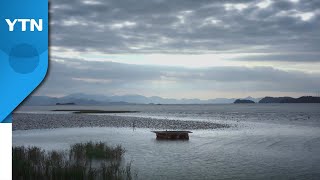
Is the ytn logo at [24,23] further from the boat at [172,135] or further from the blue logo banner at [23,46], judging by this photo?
the boat at [172,135]

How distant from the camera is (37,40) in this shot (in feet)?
7.61

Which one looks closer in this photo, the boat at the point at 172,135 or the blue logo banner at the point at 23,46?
the blue logo banner at the point at 23,46

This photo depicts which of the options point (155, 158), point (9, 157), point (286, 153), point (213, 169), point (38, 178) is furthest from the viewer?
point (286, 153)

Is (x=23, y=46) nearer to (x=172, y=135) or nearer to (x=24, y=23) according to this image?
(x=24, y=23)

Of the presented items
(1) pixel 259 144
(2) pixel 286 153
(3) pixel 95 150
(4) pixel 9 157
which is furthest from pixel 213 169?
(4) pixel 9 157

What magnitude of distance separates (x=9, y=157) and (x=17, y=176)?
16314 mm

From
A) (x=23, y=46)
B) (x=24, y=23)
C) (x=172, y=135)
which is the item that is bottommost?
(x=172, y=135)

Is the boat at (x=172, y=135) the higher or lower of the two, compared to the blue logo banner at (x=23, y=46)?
lower

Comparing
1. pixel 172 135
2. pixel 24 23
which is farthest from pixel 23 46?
pixel 172 135

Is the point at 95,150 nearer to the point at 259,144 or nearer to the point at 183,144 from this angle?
the point at 183,144

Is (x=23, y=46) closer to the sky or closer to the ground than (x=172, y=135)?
closer to the sky

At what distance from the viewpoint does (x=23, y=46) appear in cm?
223

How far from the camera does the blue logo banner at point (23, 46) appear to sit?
88.9 inches

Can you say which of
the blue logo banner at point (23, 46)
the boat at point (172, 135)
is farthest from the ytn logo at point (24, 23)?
the boat at point (172, 135)
